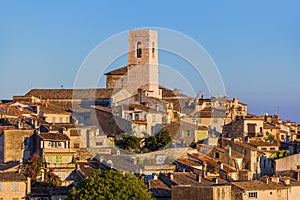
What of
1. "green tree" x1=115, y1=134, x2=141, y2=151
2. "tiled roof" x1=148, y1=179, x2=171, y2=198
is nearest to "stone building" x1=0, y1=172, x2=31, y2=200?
"tiled roof" x1=148, y1=179, x2=171, y2=198

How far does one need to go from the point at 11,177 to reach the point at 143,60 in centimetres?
3505

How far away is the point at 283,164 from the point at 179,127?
771cm

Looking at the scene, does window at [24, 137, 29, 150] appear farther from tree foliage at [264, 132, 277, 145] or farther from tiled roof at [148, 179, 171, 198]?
tree foliage at [264, 132, 277, 145]

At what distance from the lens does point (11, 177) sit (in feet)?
172

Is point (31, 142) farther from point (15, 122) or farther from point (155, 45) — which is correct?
point (155, 45)

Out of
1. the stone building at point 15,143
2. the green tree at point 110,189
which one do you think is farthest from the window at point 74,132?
the green tree at point 110,189

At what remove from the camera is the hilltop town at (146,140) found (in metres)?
53.3

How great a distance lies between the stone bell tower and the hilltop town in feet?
0.32

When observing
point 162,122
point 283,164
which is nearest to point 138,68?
point 162,122

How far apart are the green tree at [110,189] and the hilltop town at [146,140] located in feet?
5.26

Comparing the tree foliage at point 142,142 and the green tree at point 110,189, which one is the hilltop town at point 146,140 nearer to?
the tree foliage at point 142,142

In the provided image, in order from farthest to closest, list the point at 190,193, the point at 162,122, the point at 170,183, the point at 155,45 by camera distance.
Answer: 1. the point at 155,45
2. the point at 162,122
3. the point at 170,183
4. the point at 190,193

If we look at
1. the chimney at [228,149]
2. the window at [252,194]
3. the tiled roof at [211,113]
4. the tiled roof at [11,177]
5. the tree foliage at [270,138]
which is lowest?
the window at [252,194]

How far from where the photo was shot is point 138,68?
284 ft
